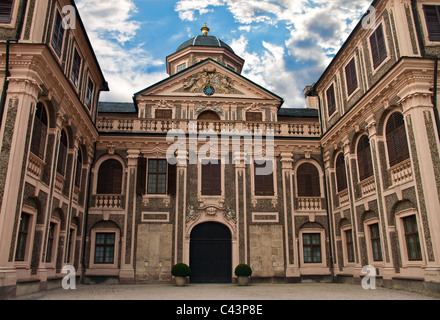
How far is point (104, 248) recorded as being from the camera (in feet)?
71.9

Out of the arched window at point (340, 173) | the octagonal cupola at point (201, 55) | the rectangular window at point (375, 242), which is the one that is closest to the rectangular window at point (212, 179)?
the arched window at point (340, 173)

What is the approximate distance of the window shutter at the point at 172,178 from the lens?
2238cm

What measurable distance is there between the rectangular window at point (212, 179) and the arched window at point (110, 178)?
4955mm

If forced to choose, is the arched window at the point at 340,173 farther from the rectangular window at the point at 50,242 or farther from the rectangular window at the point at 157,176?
the rectangular window at the point at 50,242

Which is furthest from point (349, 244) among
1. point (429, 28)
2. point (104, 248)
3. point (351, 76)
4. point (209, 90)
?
point (104, 248)

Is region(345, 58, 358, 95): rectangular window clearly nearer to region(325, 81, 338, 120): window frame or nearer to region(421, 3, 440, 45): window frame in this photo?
region(325, 81, 338, 120): window frame

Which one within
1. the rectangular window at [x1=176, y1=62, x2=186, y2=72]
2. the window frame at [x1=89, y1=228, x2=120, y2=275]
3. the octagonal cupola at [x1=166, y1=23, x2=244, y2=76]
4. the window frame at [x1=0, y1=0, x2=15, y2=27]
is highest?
the octagonal cupola at [x1=166, y1=23, x2=244, y2=76]

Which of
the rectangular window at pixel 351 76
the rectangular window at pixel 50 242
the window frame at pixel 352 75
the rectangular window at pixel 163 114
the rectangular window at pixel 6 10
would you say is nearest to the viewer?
the rectangular window at pixel 6 10

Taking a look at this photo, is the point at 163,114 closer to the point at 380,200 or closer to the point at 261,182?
the point at 261,182

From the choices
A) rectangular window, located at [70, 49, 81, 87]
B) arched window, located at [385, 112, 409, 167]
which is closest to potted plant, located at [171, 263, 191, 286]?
rectangular window, located at [70, 49, 81, 87]

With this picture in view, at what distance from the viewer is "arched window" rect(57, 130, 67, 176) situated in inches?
709

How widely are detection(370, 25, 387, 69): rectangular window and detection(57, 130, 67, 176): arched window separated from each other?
15.1 metres

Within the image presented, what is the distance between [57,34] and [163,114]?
9.20 m

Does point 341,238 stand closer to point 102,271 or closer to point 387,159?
point 387,159
